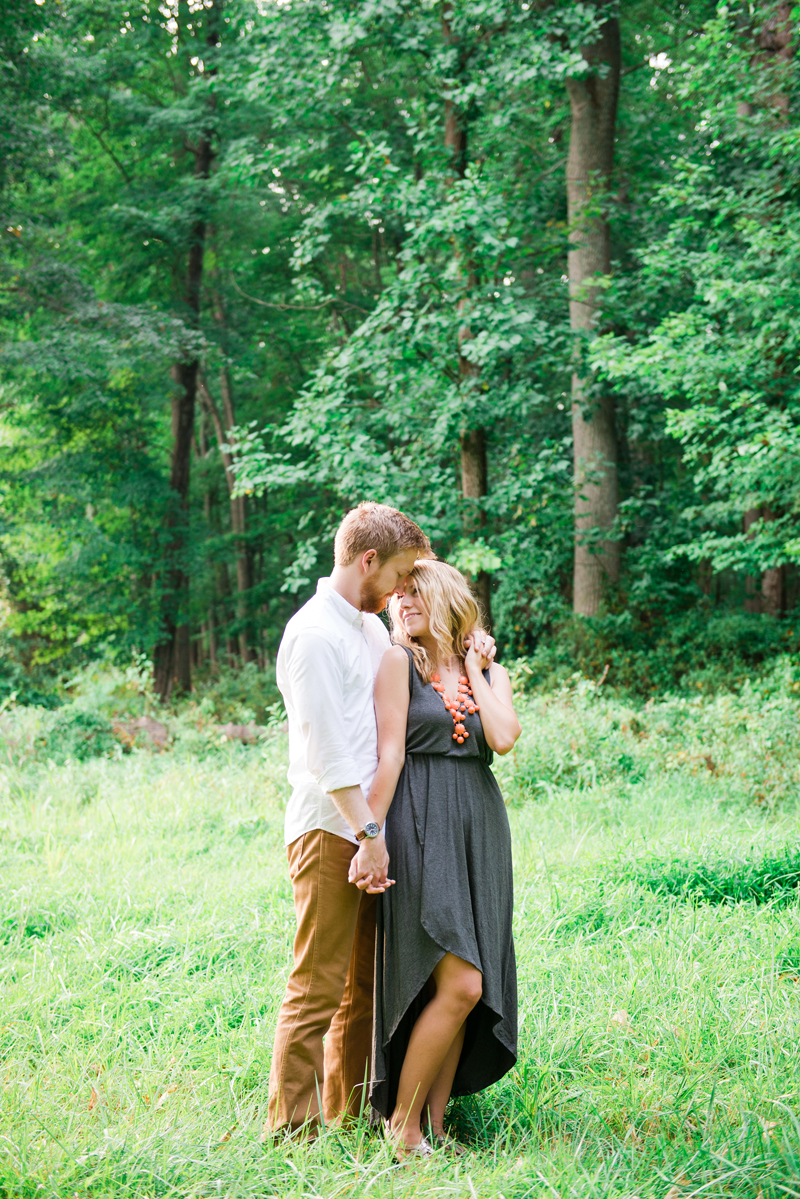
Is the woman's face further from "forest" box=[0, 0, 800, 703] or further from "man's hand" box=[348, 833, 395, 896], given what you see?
"forest" box=[0, 0, 800, 703]

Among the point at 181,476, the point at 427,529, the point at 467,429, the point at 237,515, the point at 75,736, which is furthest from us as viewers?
the point at 237,515

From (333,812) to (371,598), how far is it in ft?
2.31

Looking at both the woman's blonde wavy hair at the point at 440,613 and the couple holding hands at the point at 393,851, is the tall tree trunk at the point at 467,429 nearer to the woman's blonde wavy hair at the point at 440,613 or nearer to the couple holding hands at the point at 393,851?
the woman's blonde wavy hair at the point at 440,613

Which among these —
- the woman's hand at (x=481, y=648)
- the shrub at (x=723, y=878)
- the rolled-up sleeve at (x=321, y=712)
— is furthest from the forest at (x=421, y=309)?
the rolled-up sleeve at (x=321, y=712)

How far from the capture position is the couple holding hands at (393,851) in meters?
2.81

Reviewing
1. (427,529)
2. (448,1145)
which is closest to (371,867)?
(448,1145)

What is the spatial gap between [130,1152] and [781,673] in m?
8.91

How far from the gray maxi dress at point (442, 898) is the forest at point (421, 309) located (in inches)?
240

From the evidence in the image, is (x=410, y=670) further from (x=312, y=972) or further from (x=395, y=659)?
(x=312, y=972)

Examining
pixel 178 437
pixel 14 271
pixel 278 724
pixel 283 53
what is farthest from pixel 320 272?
pixel 278 724

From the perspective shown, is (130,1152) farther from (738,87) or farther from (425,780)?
(738,87)

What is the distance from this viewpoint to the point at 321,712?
279 centimetres

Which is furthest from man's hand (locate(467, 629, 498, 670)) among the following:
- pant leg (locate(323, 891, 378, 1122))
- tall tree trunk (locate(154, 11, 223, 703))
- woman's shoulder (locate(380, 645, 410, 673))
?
tall tree trunk (locate(154, 11, 223, 703))

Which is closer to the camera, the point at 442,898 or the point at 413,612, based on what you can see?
the point at 442,898
